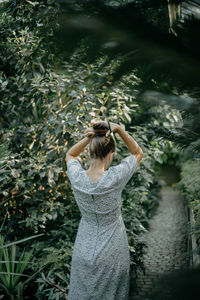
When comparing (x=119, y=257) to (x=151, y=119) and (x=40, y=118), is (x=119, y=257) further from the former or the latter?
(x=151, y=119)

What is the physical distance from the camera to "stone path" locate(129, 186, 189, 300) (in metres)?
4.55

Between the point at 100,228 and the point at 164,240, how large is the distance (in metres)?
3.92

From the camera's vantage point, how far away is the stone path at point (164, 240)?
4555mm

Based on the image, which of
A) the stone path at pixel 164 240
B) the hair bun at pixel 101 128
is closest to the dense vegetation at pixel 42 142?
the hair bun at pixel 101 128

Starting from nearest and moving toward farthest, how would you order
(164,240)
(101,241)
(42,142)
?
(101,241) < (42,142) < (164,240)

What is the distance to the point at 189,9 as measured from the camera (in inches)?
26.4

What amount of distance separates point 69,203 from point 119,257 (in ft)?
5.75

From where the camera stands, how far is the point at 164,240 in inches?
229

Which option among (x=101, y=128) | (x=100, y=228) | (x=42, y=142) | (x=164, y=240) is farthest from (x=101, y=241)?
(x=164, y=240)

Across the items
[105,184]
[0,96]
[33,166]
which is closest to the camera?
[105,184]

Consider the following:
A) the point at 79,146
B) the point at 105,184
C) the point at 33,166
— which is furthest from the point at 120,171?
the point at 33,166

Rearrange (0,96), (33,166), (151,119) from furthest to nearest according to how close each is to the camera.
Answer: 1. (151,119)
2. (0,96)
3. (33,166)

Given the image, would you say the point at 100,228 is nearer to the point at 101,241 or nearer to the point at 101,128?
the point at 101,241

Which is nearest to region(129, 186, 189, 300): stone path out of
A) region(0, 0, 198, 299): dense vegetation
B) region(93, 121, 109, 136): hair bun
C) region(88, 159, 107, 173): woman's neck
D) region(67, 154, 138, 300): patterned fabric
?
region(0, 0, 198, 299): dense vegetation
